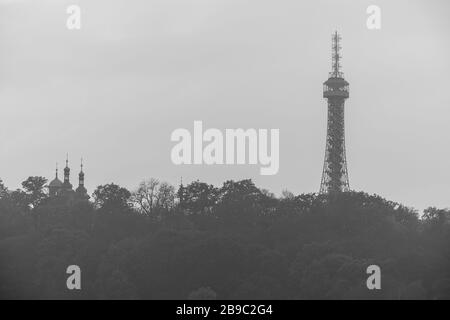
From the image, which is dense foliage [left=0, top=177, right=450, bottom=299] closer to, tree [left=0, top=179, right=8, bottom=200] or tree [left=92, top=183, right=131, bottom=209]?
tree [left=92, top=183, right=131, bottom=209]

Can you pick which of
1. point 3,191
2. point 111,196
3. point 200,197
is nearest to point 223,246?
point 200,197

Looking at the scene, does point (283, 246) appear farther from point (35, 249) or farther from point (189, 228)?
point (35, 249)

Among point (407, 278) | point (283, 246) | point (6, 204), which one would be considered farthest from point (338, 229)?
point (6, 204)

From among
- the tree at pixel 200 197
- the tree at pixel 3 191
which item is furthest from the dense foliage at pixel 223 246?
the tree at pixel 3 191

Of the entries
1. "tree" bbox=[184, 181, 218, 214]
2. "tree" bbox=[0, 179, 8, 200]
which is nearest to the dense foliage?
"tree" bbox=[184, 181, 218, 214]

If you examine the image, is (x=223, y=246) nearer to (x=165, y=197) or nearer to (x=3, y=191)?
(x=165, y=197)

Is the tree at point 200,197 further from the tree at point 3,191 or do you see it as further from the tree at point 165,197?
the tree at point 3,191
